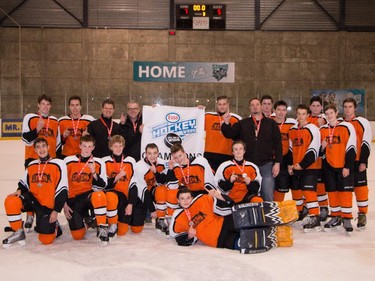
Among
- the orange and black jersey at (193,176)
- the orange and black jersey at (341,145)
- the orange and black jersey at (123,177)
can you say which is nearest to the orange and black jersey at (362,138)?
the orange and black jersey at (341,145)

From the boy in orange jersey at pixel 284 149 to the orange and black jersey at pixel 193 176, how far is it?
963mm

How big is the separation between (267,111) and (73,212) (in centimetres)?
243

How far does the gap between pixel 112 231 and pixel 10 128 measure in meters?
12.9

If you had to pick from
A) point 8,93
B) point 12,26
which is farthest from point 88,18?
point 8,93

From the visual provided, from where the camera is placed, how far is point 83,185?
4.86 m

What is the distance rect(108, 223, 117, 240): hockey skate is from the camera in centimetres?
467

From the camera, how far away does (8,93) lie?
61.0 feet

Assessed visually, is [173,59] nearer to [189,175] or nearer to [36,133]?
[36,133]

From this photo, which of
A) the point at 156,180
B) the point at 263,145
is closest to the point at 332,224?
the point at 263,145

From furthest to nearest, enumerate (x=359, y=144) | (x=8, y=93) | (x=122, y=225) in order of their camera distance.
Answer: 1. (x=8, y=93)
2. (x=359, y=144)
3. (x=122, y=225)

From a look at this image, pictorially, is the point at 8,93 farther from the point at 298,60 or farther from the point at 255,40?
the point at 298,60

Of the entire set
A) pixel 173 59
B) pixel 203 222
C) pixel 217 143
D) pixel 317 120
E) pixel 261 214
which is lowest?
pixel 203 222

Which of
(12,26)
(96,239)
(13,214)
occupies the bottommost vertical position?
(96,239)

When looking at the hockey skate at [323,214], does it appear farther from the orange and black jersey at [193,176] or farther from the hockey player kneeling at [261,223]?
the orange and black jersey at [193,176]
